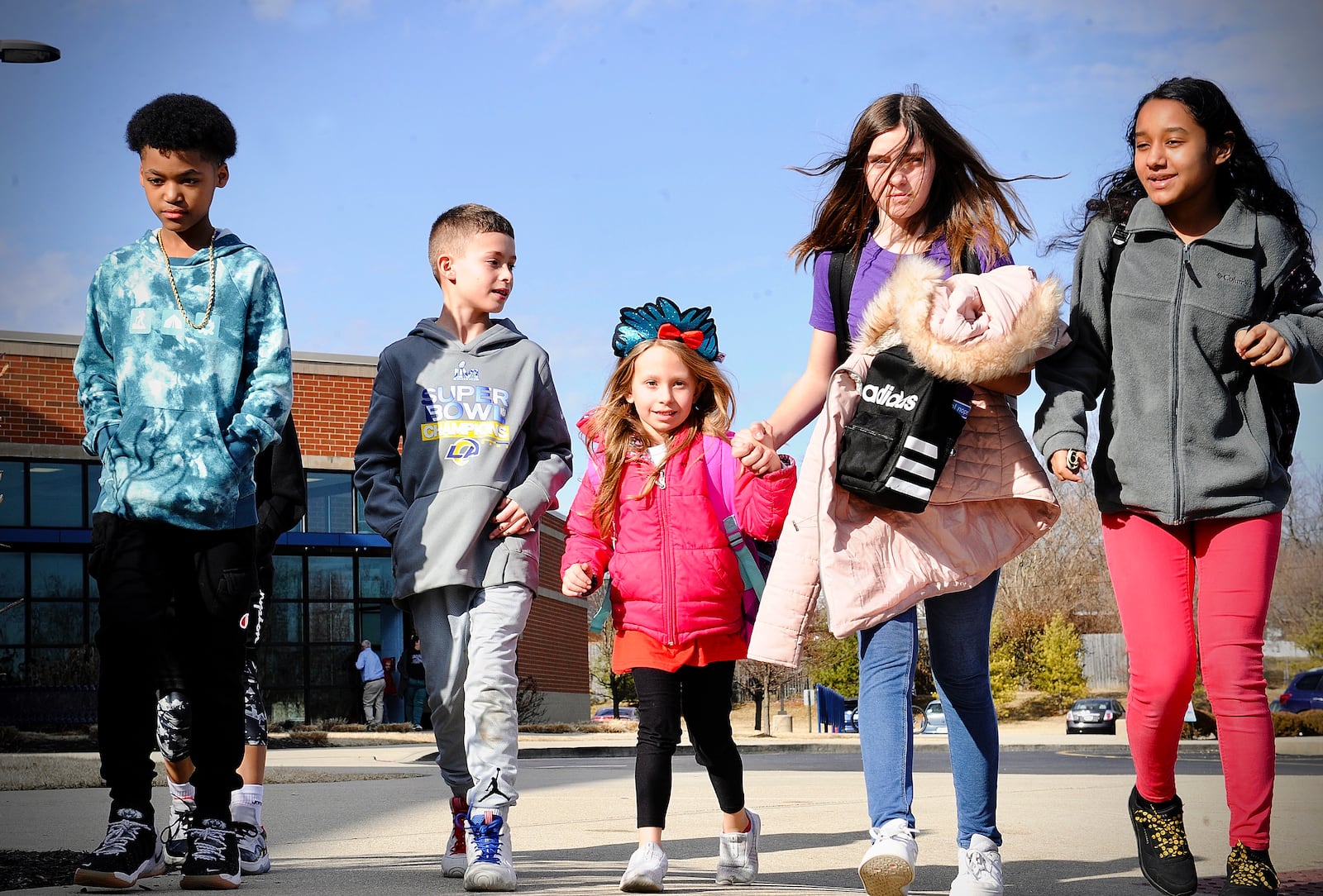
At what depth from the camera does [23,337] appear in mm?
26281

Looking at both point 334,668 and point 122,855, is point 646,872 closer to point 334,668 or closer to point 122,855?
point 122,855

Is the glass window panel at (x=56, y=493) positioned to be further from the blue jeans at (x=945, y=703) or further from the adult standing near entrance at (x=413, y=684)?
the blue jeans at (x=945, y=703)

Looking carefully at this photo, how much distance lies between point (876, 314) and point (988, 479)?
58cm

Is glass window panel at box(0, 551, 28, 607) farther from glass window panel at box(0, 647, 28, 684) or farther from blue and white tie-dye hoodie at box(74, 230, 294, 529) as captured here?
blue and white tie-dye hoodie at box(74, 230, 294, 529)

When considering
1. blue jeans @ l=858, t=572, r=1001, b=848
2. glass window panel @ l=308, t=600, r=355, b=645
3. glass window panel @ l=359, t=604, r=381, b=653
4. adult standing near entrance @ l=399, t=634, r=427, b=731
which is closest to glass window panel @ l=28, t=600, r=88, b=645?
glass window panel @ l=308, t=600, r=355, b=645

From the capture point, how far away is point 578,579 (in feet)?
14.9

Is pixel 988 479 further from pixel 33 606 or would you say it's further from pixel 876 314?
pixel 33 606

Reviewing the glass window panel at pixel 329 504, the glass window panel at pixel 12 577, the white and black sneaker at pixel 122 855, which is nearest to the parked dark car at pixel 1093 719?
the glass window panel at pixel 329 504

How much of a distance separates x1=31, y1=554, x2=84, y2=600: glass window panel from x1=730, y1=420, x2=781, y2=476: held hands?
24.6 m

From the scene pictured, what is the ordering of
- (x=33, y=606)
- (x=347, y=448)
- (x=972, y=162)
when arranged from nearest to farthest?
(x=972, y=162), (x=33, y=606), (x=347, y=448)

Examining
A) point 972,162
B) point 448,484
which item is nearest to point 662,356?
point 448,484

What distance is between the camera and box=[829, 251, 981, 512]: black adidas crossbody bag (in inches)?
143

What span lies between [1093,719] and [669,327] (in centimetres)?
2953

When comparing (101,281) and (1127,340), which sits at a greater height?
(101,281)
